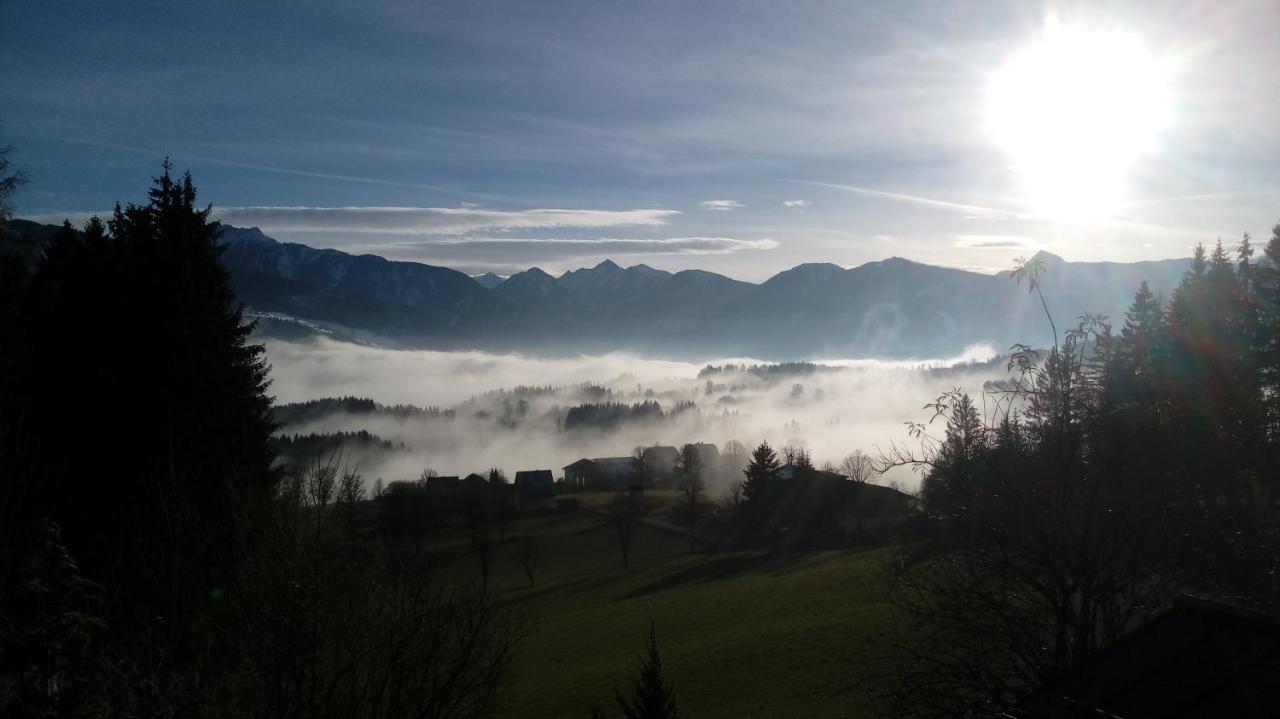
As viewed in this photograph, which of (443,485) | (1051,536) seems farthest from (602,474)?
(1051,536)

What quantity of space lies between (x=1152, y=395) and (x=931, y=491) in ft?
79.7

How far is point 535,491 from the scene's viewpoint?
101625 millimetres

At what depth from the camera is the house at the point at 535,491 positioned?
95.9 meters

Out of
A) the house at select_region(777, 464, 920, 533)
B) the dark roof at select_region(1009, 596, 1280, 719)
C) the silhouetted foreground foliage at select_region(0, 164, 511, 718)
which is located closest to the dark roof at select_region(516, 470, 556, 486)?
the house at select_region(777, 464, 920, 533)

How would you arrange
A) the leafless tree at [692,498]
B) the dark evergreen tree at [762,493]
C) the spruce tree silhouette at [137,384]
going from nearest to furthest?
the spruce tree silhouette at [137,384] → the dark evergreen tree at [762,493] → the leafless tree at [692,498]

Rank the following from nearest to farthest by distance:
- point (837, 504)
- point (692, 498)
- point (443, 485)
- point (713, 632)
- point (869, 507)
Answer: point (713, 632), point (692, 498), point (869, 507), point (837, 504), point (443, 485)

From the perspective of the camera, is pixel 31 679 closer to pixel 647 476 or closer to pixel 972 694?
pixel 972 694

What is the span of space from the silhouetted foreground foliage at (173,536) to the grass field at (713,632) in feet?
8.60

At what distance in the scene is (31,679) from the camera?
23.2 feet

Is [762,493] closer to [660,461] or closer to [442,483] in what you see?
[442,483]

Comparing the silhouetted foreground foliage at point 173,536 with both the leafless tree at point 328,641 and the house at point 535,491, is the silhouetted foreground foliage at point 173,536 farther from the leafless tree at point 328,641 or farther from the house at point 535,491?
the house at point 535,491

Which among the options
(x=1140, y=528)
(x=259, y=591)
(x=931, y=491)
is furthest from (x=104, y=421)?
(x=1140, y=528)

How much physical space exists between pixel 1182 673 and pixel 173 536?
12.6 m

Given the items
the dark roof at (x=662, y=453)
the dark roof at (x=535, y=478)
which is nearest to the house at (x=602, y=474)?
the dark roof at (x=662, y=453)
